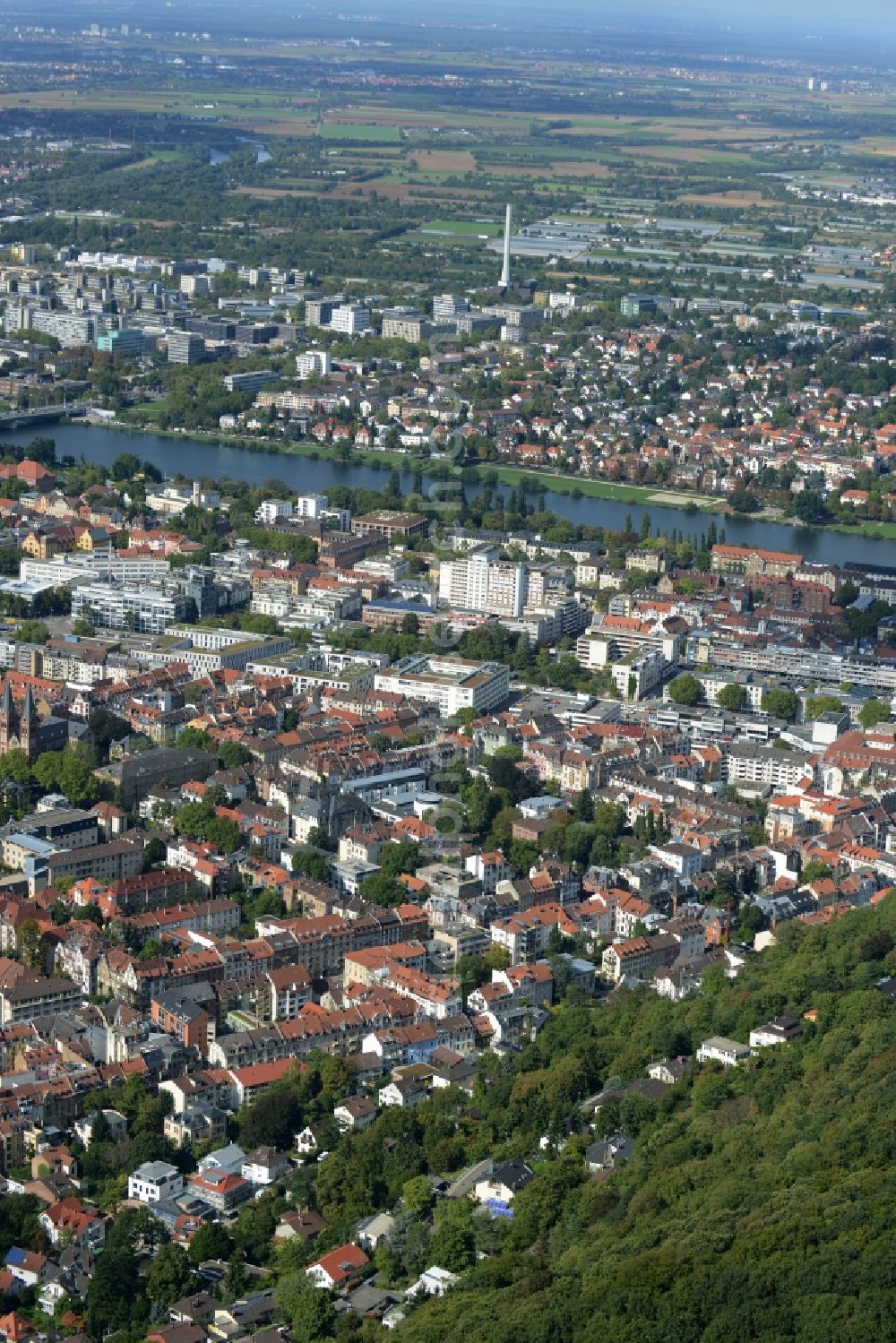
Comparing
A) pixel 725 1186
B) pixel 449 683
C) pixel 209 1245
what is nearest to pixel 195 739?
pixel 449 683

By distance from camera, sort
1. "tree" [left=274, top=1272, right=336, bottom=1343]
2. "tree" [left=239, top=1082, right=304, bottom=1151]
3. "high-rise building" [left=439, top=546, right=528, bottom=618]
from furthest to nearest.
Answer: "high-rise building" [left=439, top=546, right=528, bottom=618], "tree" [left=239, top=1082, right=304, bottom=1151], "tree" [left=274, top=1272, right=336, bottom=1343]

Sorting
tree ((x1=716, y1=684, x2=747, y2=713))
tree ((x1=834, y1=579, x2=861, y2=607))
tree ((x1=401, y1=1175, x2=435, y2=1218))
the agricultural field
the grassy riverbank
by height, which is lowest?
the agricultural field

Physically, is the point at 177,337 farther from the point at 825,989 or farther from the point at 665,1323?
the point at 665,1323

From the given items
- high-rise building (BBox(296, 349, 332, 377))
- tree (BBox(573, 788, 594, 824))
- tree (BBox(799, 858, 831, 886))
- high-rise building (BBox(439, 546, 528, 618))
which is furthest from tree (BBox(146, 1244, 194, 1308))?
high-rise building (BBox(296, 349, 332, 377))

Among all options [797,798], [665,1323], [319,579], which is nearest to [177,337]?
[319,579]

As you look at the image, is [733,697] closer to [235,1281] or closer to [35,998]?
[35,998]

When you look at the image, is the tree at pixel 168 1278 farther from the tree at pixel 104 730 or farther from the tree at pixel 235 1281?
the tree at pixel 104 730

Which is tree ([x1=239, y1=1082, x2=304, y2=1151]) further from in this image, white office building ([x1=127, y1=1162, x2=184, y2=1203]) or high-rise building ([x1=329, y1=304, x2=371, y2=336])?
high-rise building ([x1=329, y1=304, x2=371, y2=336])
